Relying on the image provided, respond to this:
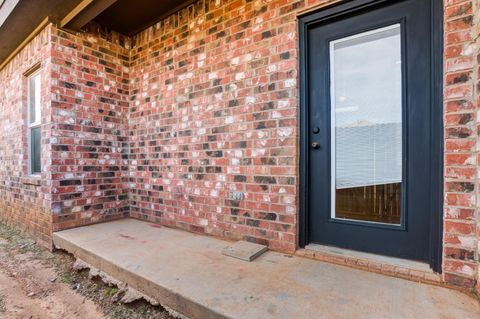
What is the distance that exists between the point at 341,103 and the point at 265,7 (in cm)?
108

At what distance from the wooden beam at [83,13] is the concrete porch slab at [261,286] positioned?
2321 millimetres

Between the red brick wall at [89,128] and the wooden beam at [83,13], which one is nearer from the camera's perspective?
the wooden beam at [83,13]

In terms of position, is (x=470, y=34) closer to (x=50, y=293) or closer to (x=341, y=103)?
(x=341, y=103)

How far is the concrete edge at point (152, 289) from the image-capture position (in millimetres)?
1392

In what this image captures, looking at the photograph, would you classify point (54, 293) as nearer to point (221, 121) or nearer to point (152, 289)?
point (152, 289)

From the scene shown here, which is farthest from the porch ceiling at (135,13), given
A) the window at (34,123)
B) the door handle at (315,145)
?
the door handle at (315,145)

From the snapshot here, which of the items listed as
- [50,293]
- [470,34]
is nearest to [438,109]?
[470,34]

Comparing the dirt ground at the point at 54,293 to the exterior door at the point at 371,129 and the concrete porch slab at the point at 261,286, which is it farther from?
the exterior door at the point at 371,129

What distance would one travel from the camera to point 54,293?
2.07m

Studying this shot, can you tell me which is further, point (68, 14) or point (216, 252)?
point (68, 14)

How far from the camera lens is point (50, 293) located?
2066mm

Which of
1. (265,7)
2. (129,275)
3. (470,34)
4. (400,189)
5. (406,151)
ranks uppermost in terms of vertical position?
(265,7)

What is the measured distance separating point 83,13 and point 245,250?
2864mm

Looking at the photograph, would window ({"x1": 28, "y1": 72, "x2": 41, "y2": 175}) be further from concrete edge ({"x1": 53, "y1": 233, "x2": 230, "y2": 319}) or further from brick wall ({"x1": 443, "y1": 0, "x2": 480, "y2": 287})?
brick wall ({"x1": 443, "y1": 0, "x2": 480, "y2": 287})
